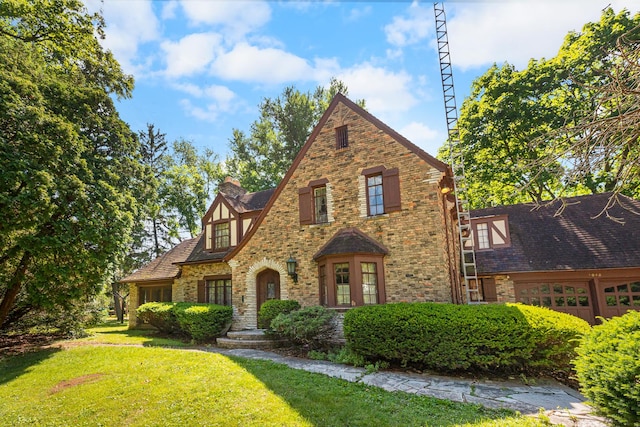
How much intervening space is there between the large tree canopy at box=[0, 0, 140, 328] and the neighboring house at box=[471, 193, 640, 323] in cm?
1481

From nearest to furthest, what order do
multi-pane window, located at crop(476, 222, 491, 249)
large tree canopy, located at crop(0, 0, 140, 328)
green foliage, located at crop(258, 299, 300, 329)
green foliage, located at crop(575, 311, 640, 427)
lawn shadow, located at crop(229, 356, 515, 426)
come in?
1. green foliage, located at crop(575, 311, 640, 427)
2. lawn shadow, located at crop(229, 356, 515, 426)
3. large tree canopy, located at crop(0, 0, 140, 328)
4. green foliage, located at crop(258, 299, 300, 329)
5. multi-pane window, located at crop(476, 222, 491, 249)

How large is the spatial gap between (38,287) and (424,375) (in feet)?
39.6

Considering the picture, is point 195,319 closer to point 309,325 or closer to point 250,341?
point 250,341

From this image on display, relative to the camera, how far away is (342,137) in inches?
508

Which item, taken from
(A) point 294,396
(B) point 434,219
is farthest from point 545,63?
(A) point 294,396

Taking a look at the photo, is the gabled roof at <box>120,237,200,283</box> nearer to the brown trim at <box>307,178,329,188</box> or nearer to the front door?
the front door

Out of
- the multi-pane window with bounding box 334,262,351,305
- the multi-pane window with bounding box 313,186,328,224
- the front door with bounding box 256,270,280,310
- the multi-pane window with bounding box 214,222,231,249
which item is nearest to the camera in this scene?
the multi-pane window with bounding box 334,262,351,305

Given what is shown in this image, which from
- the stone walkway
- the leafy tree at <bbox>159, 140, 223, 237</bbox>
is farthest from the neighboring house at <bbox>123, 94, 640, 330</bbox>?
the leafy tree at <bbox>159, 140, 223, 237</bbox>

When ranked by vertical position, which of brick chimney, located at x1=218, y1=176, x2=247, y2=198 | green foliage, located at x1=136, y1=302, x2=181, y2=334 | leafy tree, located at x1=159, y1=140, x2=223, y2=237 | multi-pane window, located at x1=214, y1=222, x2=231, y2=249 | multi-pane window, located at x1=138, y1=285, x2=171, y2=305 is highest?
leafy tree, located at x1=159, y1=140, x2=223, y2=237

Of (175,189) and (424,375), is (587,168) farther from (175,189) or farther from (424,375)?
(175,189)

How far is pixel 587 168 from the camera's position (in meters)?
4.22

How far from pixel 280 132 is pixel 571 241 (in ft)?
78.7

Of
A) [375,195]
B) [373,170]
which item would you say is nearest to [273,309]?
[375,195]

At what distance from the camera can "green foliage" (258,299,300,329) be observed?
11.7m
